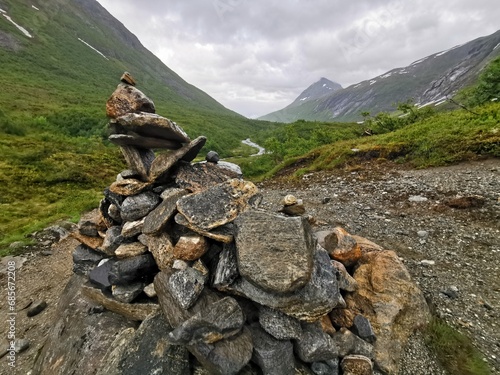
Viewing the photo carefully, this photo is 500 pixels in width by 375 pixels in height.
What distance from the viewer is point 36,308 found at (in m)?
12.0

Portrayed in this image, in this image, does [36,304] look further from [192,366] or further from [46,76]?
[46,76]

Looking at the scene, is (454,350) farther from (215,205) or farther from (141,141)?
(141,141)

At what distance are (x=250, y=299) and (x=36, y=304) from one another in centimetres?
1157

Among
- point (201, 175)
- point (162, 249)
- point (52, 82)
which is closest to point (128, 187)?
point (201, 175)

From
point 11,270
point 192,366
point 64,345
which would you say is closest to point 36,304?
point 11,270

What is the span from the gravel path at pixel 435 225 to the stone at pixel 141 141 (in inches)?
165

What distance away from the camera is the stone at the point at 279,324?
6.24 metres

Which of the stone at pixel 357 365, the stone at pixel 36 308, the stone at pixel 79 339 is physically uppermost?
the stone at pixel 357 365

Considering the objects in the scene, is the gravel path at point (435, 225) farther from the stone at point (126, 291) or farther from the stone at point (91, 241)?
the stone at point (91, 241)

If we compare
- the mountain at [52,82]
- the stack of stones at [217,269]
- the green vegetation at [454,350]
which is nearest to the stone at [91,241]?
the stack of stones at [217,269]

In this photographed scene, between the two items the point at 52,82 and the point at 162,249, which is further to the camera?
the point at 52,82

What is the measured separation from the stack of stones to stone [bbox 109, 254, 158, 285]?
0.11ft

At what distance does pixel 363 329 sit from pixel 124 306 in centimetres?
675

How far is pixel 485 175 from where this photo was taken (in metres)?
16.6
